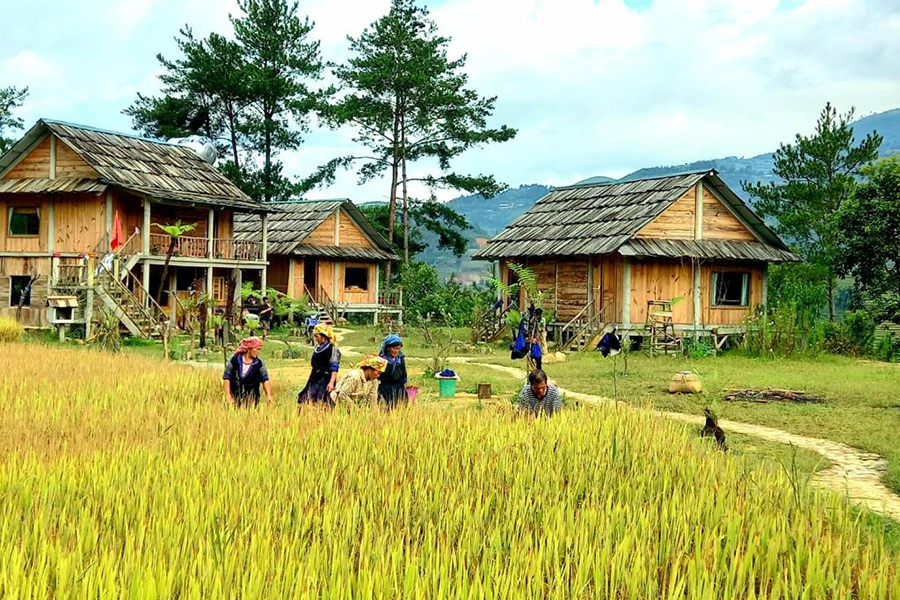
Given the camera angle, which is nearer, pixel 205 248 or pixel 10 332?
pixel 10 332

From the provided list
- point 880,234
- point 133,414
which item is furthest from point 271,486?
point 880,234

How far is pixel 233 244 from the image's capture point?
28.6 m

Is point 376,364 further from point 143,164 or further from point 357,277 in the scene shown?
point 357,277

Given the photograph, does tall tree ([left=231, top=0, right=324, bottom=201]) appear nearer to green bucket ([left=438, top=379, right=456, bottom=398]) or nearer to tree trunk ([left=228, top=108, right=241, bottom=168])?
tree trunk ([left=228, top=108, right=241, bottom=168])

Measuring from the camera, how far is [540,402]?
9148 mm

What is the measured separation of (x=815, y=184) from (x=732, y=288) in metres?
14.0

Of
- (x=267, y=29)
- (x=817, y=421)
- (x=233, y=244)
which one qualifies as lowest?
(x=817, y=421)

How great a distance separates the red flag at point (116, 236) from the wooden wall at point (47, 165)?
60.0 inches

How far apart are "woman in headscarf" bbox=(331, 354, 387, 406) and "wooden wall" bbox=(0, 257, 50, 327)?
58.4 feet

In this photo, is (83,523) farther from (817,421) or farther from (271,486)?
(817,421)

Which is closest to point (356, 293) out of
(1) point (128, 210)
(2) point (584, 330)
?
(1) point (128, 210)

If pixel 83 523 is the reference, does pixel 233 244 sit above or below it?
above

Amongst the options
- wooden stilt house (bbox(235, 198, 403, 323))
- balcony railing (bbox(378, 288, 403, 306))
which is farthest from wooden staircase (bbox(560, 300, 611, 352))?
balcony railing (bbox(378, 288, 403, 306))

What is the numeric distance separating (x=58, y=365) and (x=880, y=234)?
58.7 feet
